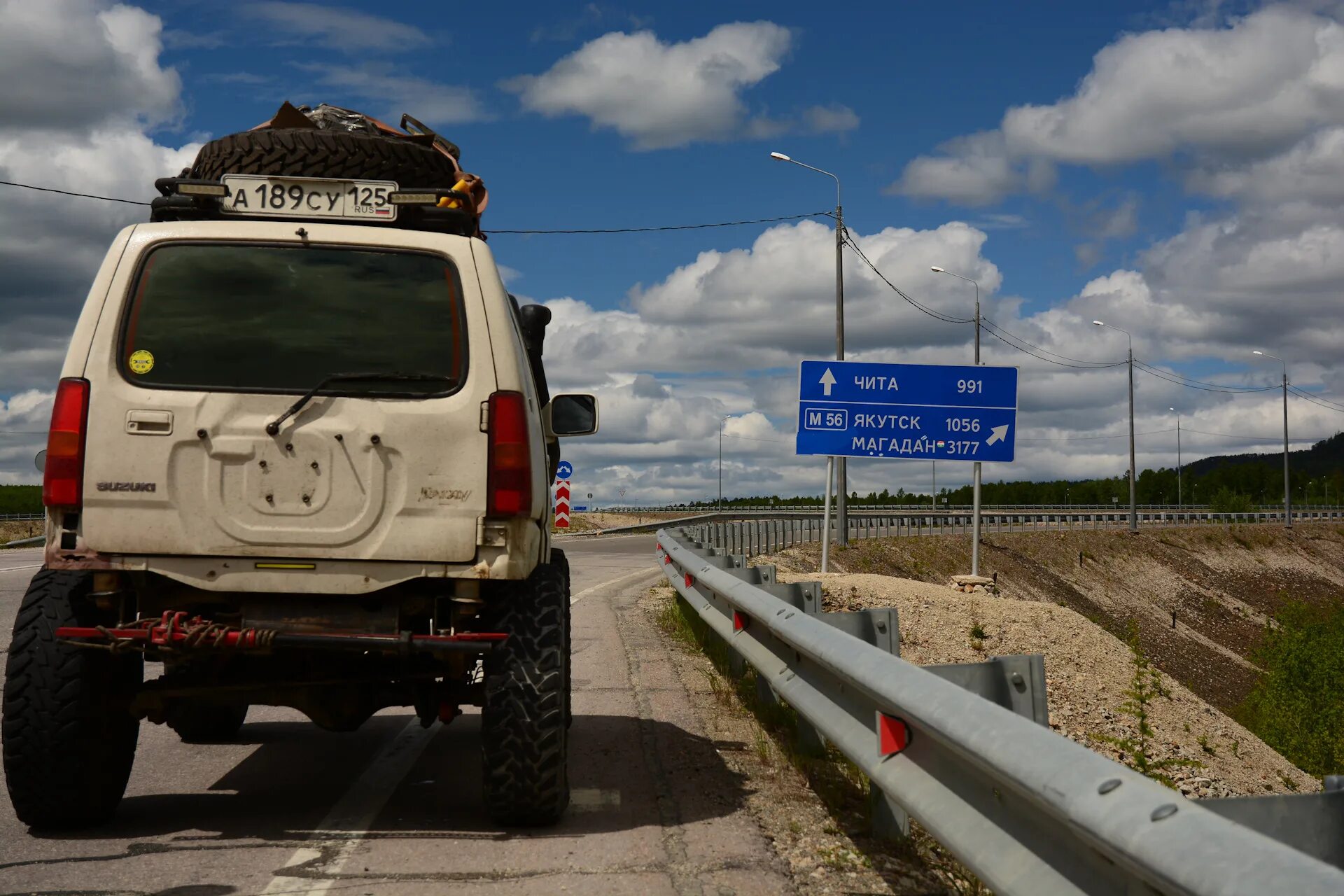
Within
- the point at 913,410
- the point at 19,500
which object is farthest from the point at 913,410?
the point at 19,500

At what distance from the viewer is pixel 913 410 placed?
24578mm

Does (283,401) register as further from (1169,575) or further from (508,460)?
(1169,575)

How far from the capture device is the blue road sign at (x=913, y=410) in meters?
24.4

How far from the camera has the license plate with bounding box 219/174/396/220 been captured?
17.8ft

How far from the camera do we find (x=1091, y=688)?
12445 mm

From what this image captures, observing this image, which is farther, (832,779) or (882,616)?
(832,779)

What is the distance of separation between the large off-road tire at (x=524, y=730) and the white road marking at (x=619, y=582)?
12.4m

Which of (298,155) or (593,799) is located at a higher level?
(298,155)

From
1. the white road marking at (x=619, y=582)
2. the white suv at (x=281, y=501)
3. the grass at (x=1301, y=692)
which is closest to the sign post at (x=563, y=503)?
the white road marking at (x=619, y=582)

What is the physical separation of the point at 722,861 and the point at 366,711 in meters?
1.81

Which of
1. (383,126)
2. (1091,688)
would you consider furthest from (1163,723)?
(383,126)

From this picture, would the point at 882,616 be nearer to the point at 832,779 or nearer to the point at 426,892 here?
the point at 832,779

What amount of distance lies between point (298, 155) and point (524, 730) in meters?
3.14

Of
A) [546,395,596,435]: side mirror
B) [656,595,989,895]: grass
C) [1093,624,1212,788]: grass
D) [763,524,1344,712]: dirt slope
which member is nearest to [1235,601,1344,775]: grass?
[763,524,1344,712]: dirt slope
